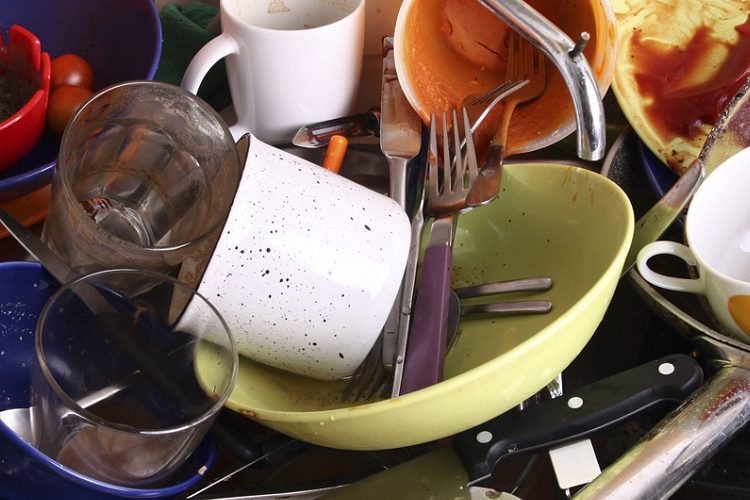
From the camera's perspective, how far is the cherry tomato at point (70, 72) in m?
0.61

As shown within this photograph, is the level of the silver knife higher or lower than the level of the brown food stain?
lower

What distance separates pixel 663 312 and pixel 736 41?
25 centimetres

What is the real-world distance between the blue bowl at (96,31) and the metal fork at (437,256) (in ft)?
0.71

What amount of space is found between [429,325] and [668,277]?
15 cm

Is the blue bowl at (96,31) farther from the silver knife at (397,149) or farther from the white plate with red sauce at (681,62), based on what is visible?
the white plate with red sauce at (681,62)

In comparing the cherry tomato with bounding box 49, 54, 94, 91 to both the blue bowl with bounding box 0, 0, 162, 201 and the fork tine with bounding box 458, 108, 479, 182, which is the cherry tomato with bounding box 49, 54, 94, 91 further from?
the fork tine with bounding box 458, 108, 479, 182

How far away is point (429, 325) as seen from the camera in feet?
1.54

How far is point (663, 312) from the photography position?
50cm

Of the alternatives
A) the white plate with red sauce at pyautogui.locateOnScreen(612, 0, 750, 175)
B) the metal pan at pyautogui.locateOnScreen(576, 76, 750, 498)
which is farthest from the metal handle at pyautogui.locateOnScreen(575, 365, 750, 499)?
the white plate with red sauce at pyautogui.locateOnScreen(612, 0, 750, 175)

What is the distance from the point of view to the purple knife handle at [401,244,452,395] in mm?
455

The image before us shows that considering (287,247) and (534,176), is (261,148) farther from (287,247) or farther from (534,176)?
(534,176)

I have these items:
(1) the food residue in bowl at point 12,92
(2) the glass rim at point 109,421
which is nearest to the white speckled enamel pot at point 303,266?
(2) the glass rim at point 109,421

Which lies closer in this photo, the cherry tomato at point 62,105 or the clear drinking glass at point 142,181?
the clear drinking glass at point 142,181

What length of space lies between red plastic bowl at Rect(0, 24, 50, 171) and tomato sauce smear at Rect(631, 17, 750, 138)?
16.1 inches
